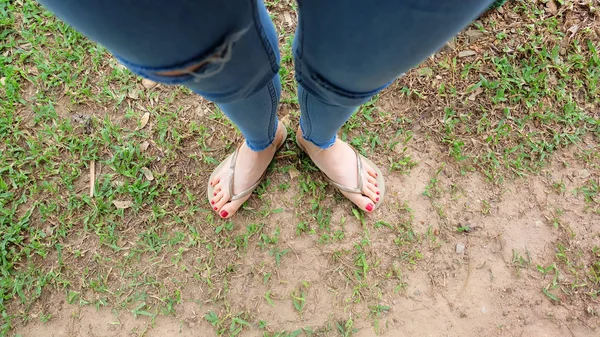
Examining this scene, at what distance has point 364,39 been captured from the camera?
0.64 m

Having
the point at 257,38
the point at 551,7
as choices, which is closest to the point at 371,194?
the point at 257,38

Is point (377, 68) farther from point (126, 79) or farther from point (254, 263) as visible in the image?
point (126, 79)

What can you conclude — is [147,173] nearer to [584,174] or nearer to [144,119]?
[144,119]

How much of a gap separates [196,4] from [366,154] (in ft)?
4.75

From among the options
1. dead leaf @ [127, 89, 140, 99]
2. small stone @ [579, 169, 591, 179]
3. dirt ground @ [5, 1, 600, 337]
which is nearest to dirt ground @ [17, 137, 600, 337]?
dirt ground @ [5, 1, 600, 337]

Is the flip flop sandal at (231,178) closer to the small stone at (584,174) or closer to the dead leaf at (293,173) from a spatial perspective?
the dead leaf at (293,173)

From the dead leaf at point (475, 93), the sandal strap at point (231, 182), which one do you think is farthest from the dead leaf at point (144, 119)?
the dead leaf at point (475, 93)

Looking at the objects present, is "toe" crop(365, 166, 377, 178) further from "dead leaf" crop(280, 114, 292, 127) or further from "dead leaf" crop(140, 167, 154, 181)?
"dead leaf" crop(140, 167, 154, 181)

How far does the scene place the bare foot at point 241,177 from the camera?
5.66 feet

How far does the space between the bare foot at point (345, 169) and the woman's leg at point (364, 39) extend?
766 millimetres

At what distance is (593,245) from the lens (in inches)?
69.3

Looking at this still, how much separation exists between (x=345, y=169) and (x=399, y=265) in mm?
488

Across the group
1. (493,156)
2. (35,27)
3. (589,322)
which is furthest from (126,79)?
(589,322)

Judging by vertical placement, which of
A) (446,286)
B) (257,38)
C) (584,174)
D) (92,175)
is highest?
(257,38)
